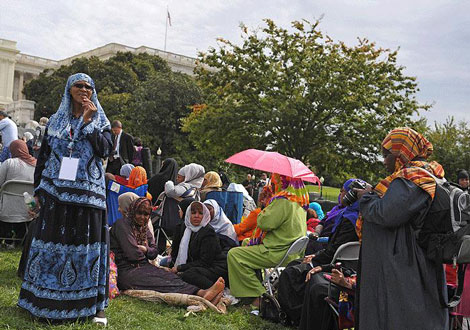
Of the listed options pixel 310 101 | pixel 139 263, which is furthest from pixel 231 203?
pixel 310 101

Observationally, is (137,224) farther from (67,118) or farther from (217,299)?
(67,118)

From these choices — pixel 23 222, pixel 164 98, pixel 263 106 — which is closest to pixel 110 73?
pixel 164 98

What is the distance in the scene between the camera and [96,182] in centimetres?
412

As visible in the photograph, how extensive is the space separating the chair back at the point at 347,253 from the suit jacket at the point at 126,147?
215 inches

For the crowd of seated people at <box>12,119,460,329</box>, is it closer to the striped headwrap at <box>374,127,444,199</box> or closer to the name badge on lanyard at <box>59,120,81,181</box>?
the striped headwrap at <box>374,127,444,199</box>

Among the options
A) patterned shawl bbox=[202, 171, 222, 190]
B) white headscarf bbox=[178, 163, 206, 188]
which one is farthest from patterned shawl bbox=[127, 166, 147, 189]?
patterned shawl bbox=[202, 171, 222, 190]

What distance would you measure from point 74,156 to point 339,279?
7.66 feet

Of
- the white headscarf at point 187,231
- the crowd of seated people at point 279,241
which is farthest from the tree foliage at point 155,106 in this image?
the white headscarf at point 187,231

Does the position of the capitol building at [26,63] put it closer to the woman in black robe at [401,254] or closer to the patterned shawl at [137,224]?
the patterned shawl at [137,224]

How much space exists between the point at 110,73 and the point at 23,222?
3682 cm

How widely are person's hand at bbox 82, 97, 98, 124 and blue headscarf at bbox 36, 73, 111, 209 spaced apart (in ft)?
0.13

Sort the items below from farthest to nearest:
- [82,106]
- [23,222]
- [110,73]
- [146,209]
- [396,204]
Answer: [110,73] < [23,222] < [146,209] < [82,106] < [396,204]

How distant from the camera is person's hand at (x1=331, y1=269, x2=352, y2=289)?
3.89 m

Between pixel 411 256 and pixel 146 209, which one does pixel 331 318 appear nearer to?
pixel 411 256
